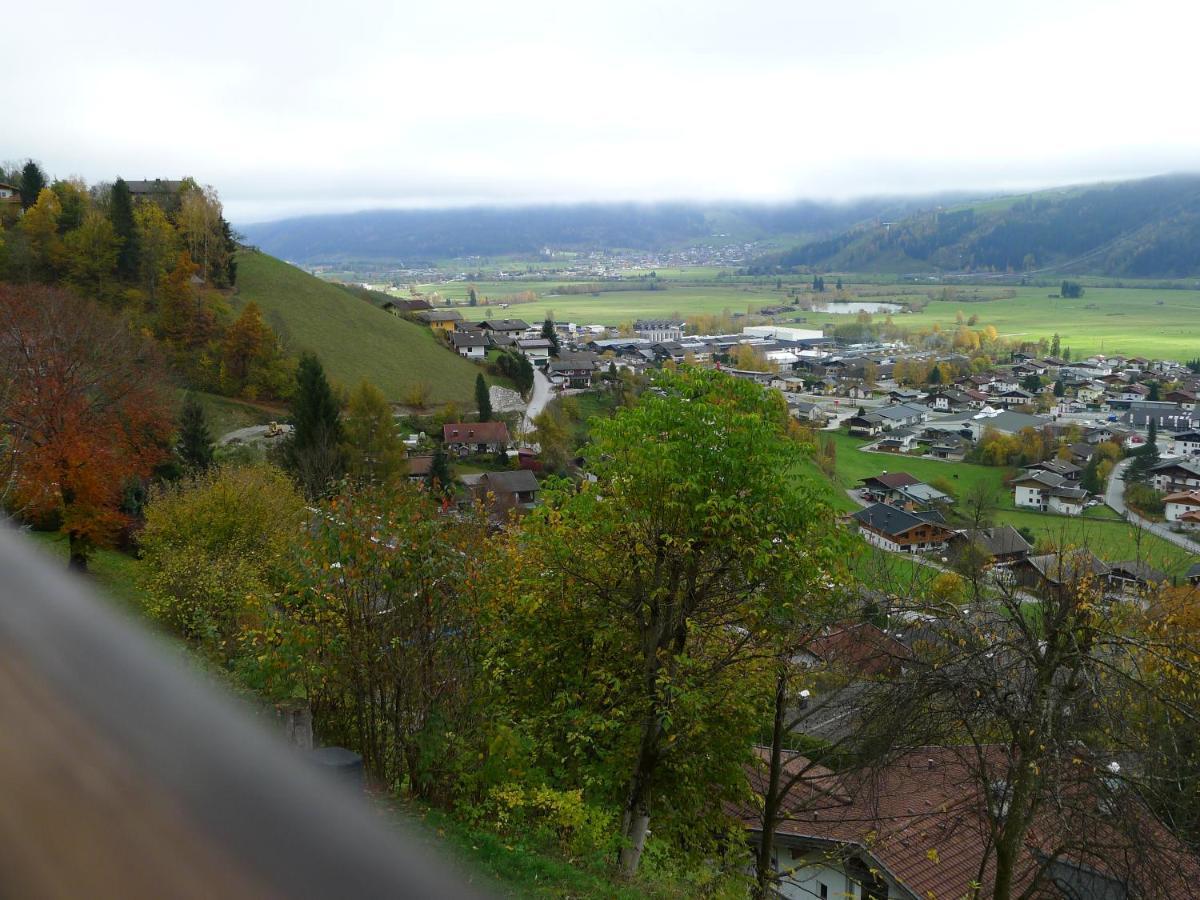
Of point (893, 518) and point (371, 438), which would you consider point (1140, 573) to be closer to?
point (893, 518)

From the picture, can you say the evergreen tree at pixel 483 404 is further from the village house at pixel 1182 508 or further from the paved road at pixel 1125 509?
the village house at pixel 1182 508

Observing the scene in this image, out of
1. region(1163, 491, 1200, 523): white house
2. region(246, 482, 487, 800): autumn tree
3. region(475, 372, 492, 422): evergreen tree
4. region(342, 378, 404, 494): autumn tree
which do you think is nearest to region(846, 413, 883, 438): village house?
region(1163, 491, 1200, 523): white house

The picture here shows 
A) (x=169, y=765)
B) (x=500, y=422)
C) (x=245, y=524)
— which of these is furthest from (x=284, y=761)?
(x=500, y=422)

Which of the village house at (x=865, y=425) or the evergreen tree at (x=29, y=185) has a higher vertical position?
the evergreen tree at (x=29, y=185)

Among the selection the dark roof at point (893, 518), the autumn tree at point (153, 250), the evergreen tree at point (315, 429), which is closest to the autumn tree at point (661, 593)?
the evergreen tree at point (315, 429)

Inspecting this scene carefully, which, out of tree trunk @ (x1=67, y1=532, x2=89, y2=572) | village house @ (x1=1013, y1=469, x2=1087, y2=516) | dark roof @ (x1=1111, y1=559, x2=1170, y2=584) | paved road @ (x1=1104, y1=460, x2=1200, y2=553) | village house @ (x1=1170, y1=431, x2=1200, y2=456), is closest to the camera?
dark roof @ (x1=1111, y1=559, x2=1170, y2=584)

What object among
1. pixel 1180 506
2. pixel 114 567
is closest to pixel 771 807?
pixel 114 567

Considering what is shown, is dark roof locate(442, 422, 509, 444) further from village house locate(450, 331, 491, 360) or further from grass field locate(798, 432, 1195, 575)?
village house locate(450, 331, 491, 360)
